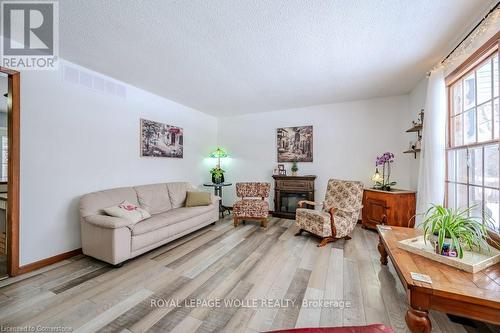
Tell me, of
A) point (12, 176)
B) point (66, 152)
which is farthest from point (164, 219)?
point (12, 176)

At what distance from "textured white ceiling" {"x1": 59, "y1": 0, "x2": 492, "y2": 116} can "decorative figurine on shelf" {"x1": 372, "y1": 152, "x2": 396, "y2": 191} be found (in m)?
1.23

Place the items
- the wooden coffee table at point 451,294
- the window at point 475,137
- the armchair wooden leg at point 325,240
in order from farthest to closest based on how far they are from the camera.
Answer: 1. the armchair wooden leg at point 325,240
2. the window at point 475,137
3. the wooden coffee table at point 451,294

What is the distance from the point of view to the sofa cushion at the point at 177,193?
3.64 m

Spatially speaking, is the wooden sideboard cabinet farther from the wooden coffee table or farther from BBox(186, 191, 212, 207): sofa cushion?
BBox(186, 191, 212, 207): sofa cushion

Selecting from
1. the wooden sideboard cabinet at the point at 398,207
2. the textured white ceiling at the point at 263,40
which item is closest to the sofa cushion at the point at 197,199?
the textured white ceiling at the point at 263,40

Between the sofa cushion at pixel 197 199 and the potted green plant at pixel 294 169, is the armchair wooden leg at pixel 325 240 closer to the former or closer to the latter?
the potted green plant at pixel 294 169

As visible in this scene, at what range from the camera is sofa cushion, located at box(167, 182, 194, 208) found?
12.0ft

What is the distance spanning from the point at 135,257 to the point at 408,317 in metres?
2.80

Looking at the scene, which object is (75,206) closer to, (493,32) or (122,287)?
(122,287)

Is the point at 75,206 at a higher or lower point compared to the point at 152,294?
higher

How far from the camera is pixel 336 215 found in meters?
3.25

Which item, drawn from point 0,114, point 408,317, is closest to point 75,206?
point 0,114

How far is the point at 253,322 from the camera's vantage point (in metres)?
1.51

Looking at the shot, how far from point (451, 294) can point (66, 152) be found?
3.87m
